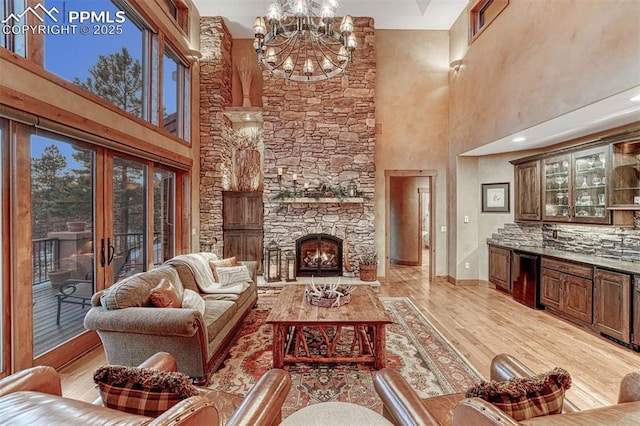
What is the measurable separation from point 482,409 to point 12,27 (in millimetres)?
3959

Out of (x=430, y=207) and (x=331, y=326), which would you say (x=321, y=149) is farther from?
(x=331, y=326)

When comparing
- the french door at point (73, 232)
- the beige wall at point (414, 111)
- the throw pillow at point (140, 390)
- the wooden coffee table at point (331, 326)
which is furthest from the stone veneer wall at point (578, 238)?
the french door at point (73, 232)

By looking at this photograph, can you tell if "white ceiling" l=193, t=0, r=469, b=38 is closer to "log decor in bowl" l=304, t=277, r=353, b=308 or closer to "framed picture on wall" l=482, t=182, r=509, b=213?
"framed picture on wall" l=482, t=182, r=509, b=213

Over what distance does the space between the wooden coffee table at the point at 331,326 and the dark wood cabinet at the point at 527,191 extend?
3.58 m

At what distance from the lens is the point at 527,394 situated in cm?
107

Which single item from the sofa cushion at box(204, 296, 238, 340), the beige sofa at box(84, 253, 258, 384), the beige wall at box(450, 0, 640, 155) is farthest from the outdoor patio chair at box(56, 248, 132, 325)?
the beige wall at box(450, 0, 640, 155)

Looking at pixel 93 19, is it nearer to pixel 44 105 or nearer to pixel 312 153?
pixel 44 105

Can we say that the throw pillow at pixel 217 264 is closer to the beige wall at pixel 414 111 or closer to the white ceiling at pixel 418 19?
the beige wall at pixel 414 111

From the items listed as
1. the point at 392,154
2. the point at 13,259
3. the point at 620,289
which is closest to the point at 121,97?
the point at 13,259

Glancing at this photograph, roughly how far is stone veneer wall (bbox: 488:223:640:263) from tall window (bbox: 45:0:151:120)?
639cm

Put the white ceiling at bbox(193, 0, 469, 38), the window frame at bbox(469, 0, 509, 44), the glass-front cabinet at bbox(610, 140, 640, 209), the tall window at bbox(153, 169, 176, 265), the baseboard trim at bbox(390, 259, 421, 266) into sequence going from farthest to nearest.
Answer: the baseboard trim at bbox(390, 259, 421, 266) → the white ceiling at bbox(193, 0, 469, 38) → the window frame at bbox(469, 0, 509, 44) → the tall window at bbox(153, 169, 176, 265) → the glass-front cabinet at bbox(610, 140, 640, 209)

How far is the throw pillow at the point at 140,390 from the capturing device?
1.07 metres

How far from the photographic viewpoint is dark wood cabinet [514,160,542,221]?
4844 millimetres

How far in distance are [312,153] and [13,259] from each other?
452 centimetres
